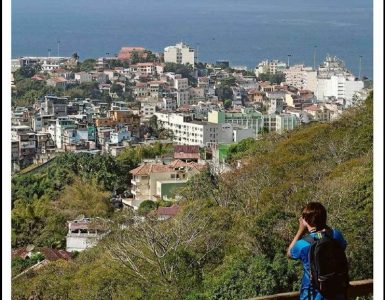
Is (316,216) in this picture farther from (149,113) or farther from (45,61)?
(45,61)

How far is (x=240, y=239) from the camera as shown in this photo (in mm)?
3777

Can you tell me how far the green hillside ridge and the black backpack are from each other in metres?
1.36

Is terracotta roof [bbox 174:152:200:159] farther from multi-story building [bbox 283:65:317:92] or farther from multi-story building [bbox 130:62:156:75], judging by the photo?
multi-story building [bbox 130:62:156:75]

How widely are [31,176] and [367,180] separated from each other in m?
7.83

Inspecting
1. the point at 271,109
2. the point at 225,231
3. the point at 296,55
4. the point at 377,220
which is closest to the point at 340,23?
the point at 271,109

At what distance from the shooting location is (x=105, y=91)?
2278cm

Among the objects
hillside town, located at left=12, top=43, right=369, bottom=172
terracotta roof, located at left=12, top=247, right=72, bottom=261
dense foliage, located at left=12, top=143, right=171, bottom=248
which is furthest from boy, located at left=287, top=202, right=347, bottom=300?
hillside town, located at left=12, top=43, right=369, bottom=172

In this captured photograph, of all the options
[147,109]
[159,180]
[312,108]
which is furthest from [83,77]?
[159,180]

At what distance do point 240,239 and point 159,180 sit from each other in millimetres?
6791

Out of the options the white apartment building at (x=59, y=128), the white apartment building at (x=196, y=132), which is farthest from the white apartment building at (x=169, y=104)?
the white apartment building at (x=59, y=128)

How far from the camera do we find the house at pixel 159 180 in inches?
396

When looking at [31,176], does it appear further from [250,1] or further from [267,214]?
[250,1]

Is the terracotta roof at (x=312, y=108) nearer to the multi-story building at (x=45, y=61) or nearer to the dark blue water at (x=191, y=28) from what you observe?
the dark blue water at (x=191, y=28)

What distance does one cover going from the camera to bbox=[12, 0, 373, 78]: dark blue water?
24.0 metres
